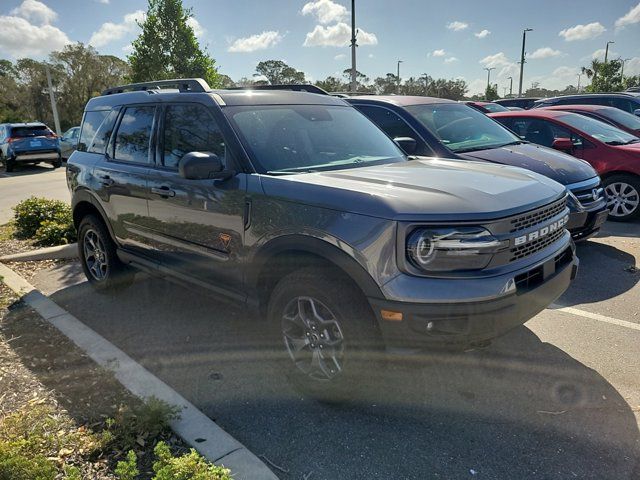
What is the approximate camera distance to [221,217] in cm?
337

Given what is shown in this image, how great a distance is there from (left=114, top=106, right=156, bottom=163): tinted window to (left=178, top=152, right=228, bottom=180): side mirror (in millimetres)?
1121

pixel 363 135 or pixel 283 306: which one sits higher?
pixel 363 135

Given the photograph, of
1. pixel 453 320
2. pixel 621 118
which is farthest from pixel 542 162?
pixel 621 118

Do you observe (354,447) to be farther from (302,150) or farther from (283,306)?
(302,150)

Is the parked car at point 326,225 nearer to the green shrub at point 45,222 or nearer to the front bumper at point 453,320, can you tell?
the front bumper at point 453,320

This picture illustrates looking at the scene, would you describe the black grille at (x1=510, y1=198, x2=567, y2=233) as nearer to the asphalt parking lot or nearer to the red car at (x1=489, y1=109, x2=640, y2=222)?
the asphalt parking lot

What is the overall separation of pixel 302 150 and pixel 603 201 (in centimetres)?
384

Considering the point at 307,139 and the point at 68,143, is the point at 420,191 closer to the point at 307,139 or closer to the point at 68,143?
the point at 307,139

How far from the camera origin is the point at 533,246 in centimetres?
289

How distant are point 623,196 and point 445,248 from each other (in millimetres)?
6062

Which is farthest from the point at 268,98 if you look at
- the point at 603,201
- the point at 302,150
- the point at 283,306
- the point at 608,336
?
the point at 603,201

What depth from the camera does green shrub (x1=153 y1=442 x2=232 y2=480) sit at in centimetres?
212

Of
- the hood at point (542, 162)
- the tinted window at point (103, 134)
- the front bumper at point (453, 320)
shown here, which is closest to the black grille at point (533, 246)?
the front bumper at point (453, 320)

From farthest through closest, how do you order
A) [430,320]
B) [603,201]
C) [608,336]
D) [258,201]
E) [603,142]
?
[603,142] → [603,201] → [608,336] → [258,201] → [430,320]
